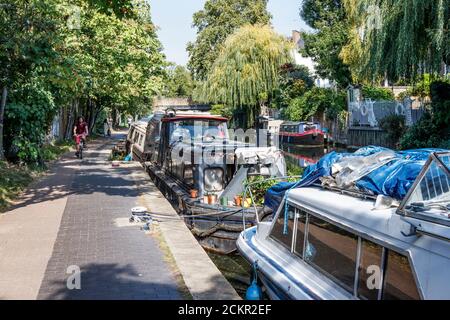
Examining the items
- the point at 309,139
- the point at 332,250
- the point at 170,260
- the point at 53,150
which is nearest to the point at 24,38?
the point at 170,260

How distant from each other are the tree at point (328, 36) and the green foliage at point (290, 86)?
3399 millimetres

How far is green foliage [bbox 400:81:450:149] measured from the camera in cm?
2161

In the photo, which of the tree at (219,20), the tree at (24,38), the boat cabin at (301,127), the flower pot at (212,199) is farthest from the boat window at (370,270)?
the tree at (219,20)

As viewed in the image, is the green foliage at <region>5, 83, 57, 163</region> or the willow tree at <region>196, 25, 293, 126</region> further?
the willow tree at <region>196, 25, 293, 126</region>

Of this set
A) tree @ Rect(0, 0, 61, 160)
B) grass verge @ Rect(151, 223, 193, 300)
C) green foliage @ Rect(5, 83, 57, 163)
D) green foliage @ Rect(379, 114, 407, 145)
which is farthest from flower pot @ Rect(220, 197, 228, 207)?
green foliage @ Rect(379, 114, 407, 145)

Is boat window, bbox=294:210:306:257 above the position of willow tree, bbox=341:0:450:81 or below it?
below

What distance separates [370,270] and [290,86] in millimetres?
42870

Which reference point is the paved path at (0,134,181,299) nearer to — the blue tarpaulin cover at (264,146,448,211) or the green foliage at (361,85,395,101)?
the blue tarpaulin cover at (264,146,448,211)

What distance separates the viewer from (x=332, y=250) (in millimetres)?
5191

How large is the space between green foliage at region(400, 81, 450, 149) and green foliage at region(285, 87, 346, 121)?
15711 mm
